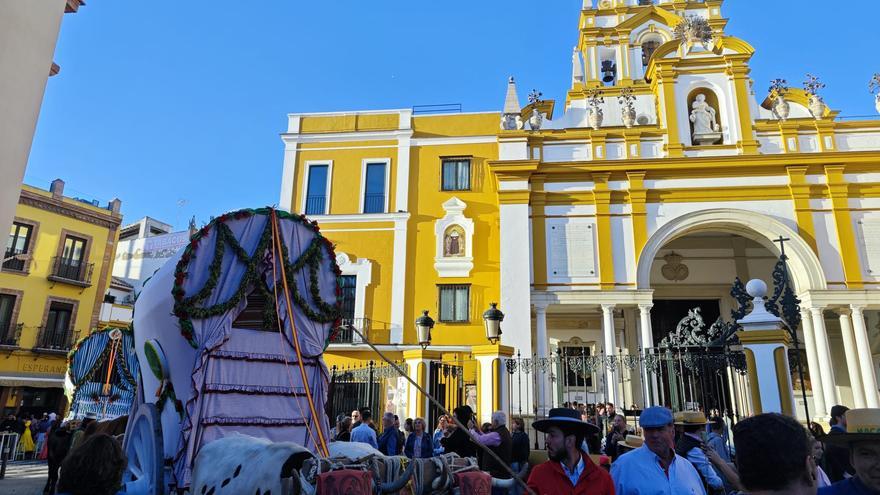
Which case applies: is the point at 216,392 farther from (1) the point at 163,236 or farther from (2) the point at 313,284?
(1) the point at 163,236

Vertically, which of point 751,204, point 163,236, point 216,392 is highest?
point 163,236

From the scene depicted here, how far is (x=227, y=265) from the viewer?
594cm

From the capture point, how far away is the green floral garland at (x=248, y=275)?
5461 mm

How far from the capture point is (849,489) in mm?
2201

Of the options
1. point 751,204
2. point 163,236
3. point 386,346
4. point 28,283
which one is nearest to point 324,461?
point 386,346

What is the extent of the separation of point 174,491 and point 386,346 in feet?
43.8

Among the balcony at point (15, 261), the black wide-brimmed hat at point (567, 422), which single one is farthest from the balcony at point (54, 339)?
the black wide-brimmed hat at point (567, 422)

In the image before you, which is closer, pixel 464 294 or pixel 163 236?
pixel 464 294

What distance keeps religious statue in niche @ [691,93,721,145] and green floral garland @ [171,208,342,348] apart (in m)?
16.0

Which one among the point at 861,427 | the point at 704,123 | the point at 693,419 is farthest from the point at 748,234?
the point at 861,427

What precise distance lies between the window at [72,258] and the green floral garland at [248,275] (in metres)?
25.4

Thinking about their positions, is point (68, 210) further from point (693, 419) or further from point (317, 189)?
point (693, 419)

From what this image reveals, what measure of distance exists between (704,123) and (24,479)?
71.0 ft

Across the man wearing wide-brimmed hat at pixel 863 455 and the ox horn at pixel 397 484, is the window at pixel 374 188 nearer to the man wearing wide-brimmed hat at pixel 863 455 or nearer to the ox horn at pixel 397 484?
the ox horn at pixel 397 484
